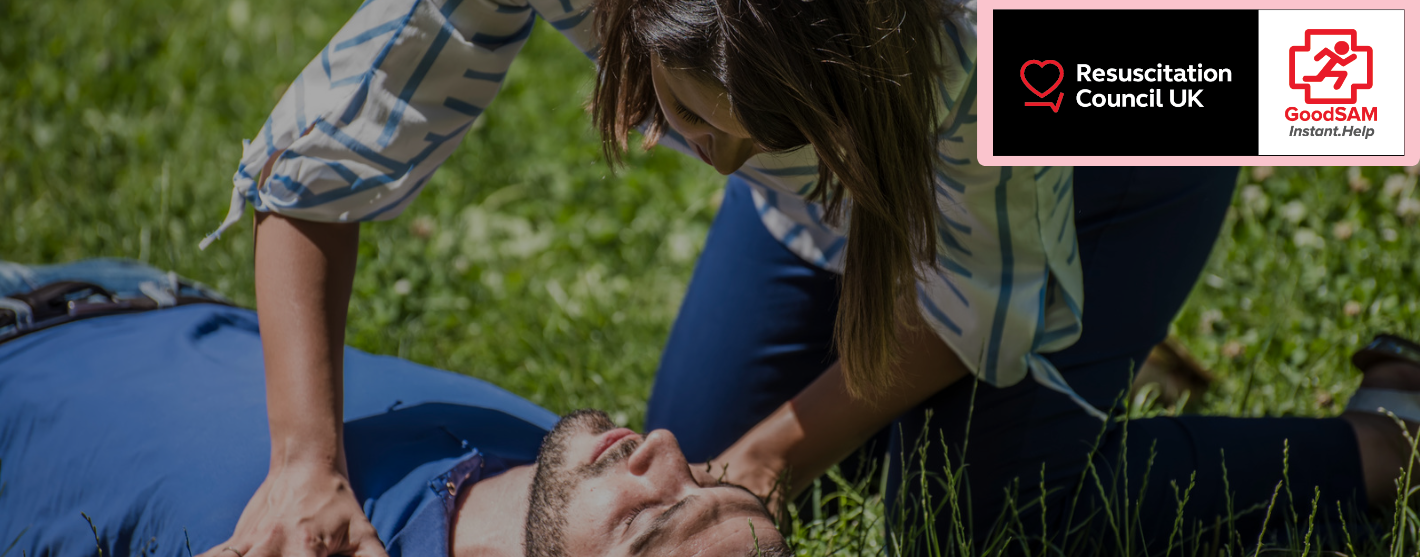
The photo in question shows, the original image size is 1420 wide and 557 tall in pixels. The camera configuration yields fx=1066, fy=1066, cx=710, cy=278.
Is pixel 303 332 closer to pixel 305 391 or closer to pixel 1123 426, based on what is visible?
pixel 305 391

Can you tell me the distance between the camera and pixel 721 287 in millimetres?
2316

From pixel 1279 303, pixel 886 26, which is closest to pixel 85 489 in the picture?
pixel 886 26

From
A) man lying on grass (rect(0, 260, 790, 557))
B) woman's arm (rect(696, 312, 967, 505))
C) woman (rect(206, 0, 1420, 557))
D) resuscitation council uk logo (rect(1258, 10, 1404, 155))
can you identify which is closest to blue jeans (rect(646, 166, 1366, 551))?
woman (rect(206, 0, 1420, 557))

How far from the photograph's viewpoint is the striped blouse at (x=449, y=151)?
152 cm

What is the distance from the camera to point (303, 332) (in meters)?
1.58

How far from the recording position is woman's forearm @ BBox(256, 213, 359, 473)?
155cm

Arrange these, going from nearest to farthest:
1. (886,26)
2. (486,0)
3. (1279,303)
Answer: (886,26), (486,0), (1279,303)

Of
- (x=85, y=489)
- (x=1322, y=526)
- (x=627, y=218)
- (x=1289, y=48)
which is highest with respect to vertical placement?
(x=1289, y=48)

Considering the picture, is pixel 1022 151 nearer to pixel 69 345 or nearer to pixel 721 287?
pixel 721 287

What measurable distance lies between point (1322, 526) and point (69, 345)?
7.40 ft

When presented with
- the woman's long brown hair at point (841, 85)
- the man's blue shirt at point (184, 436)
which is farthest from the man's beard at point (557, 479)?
the woman's long brown hair at point (841, 85)

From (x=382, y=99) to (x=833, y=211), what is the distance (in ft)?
2.20

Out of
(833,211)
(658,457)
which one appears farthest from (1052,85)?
(658,457)

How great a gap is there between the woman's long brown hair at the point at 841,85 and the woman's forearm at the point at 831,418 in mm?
268
